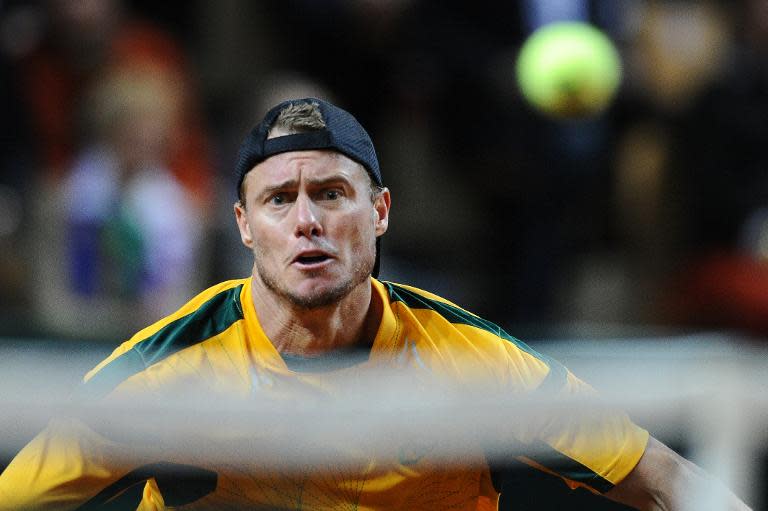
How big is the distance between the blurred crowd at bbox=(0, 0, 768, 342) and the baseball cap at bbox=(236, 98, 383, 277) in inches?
25.3

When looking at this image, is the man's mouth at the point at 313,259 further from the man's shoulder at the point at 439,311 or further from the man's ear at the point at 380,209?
the man's shoulder at the point at 439,311

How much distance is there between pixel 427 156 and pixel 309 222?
5.06 feet

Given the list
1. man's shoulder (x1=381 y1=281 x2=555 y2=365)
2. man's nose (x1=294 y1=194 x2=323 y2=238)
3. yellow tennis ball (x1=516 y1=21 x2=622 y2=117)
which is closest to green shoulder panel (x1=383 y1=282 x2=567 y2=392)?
man's shoulder (x1=381 y1=281 x2=555 y2=365)

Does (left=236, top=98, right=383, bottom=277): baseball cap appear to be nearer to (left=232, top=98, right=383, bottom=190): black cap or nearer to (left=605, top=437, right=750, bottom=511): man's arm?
(left=232, top=98, right=383, bottom=190): black cap

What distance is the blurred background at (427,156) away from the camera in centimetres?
247

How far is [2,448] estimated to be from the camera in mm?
1425

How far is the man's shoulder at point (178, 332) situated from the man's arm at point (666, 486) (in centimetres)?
61

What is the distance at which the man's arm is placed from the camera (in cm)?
152

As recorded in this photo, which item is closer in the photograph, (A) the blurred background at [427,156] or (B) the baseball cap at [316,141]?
(B) the baseball cap at [316,141]

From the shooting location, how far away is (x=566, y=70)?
10.6ft

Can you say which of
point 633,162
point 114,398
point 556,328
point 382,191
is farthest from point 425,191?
point 114,398

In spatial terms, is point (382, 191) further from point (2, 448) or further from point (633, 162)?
point (633, 162)

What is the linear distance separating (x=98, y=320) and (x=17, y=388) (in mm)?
1128

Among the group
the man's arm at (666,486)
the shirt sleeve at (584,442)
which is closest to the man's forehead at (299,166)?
the shirt sleeve at (584,442)
